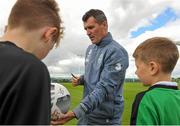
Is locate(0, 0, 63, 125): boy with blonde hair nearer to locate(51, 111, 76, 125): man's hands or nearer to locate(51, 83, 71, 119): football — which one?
locate(51, 83, 71, 119): football

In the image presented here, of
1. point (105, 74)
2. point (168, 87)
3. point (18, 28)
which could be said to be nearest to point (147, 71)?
point (168, 87)

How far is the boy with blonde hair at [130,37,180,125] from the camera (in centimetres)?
370

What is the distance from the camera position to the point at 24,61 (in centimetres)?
220

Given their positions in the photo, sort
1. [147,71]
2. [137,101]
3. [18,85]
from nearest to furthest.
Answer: [18,85] → [137,101] → [147,71]

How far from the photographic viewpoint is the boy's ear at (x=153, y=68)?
4.05 m

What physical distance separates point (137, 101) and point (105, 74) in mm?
1792

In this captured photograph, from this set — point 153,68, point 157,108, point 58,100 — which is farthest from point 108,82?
point 157,108

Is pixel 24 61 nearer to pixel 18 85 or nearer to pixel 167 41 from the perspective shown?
pixel 18 85

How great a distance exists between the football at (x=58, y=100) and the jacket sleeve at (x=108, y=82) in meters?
0.50

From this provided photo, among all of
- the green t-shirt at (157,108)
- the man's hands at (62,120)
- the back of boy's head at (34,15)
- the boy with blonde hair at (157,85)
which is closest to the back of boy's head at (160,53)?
the boy with blonde hair at (157,85)

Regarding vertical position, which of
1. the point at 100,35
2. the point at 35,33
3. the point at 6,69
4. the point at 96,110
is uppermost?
the point at 100,35

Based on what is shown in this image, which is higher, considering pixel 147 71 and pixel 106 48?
pixel 106 48

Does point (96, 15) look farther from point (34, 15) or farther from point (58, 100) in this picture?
point (34, 15)

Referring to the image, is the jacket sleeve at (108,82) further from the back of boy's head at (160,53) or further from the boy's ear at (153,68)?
the boy's ear at (153,68)
